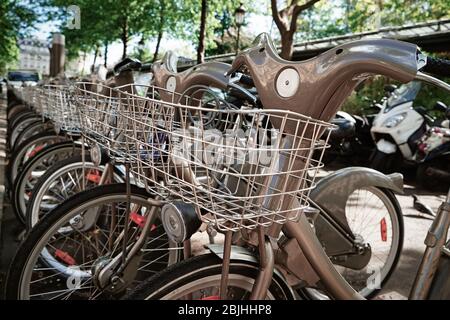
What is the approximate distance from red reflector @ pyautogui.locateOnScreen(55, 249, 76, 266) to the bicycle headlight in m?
4.45

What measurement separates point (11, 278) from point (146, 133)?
1.10 metres

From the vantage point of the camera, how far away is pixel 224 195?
933mm

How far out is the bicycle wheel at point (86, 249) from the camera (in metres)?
1.71

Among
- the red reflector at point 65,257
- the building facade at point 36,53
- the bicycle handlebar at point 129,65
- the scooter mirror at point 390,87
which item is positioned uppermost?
the building facade at point 36,53

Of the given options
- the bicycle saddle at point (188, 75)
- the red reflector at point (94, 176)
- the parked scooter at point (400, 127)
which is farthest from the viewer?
the parked scooter at point (400, 127)

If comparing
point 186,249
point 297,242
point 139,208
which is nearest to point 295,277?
point 297,242

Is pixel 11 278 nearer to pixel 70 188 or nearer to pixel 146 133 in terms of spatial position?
pixel 146 133

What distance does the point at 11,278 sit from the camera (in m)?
1.70

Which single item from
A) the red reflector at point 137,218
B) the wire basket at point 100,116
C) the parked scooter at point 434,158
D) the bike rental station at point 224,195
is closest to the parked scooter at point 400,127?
the parked scooter at point 434,158

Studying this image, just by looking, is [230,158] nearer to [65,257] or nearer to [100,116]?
[100,116]

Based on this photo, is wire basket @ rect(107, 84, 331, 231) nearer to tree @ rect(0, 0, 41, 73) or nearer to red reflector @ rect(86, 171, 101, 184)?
red reflector @ rect(86, 171, 101, 184)

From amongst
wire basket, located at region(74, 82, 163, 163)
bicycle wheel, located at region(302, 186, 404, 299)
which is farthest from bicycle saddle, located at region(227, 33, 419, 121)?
bicycle wheel, located at region(302, 186, 404, 299)

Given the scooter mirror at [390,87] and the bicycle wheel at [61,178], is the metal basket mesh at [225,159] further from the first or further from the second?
the scooter mirror at [390,87]

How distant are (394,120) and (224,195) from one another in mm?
4990
